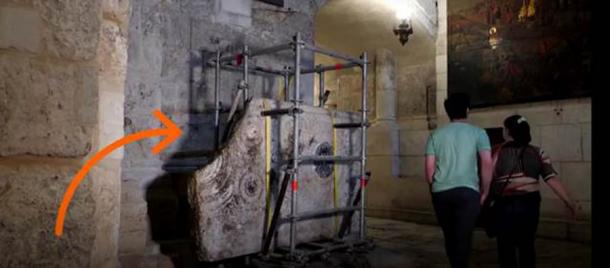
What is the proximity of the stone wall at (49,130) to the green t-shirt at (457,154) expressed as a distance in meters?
2.44

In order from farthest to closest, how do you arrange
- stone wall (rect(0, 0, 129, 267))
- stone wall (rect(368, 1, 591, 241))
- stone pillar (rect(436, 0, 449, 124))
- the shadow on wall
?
stone pillar (rect(436, 0, 449, 124)) → stone wall (rect(368, 1, 591, 241)) → the shadow on wall → stone wall (rect(0, 0, 129, 267))

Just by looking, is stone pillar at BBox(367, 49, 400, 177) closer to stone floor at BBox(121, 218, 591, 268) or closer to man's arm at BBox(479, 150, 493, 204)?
stone floor at BBox(121, 218, 591, 268)

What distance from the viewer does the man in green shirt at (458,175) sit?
3.16m

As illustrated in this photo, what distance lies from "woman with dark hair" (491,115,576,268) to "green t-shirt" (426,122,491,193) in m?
0.30

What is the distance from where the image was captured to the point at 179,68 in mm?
5262

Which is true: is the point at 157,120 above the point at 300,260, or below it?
above

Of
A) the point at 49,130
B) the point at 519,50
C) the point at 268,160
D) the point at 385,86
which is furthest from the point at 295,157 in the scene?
the point at 385,86

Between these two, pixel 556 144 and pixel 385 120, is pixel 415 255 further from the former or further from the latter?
pixel 385 120

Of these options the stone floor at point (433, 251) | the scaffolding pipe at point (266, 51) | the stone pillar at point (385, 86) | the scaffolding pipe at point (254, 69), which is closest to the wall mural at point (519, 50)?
the stone pillar at point (385, 86)

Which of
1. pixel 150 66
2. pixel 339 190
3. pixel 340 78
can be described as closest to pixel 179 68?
pixel 150 66

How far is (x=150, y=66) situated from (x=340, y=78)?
5.68 metres

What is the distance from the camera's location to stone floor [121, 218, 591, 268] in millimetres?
4301

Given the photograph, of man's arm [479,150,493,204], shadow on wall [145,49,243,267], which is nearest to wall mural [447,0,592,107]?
man's arm [479,150,493,204]

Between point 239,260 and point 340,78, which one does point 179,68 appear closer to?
point 239,260
